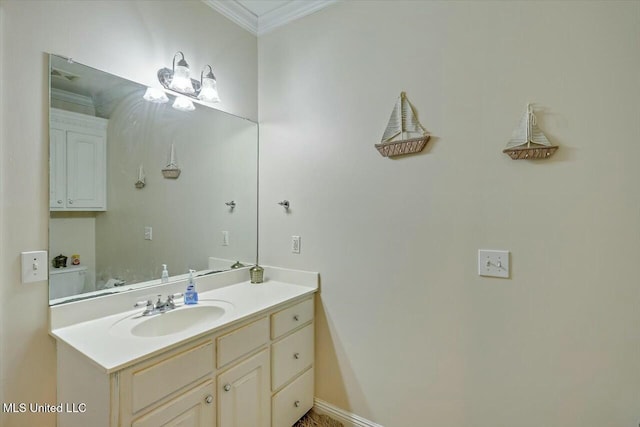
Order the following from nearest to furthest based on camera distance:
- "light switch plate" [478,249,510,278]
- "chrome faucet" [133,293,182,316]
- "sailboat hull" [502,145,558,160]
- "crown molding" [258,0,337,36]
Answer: "sailboat hull" [502,145,558,160] < "light switch plate" [478,249,510,278] < "chrome faucet" [133,293,182,316] < "crown molding" [258,0,337,36]

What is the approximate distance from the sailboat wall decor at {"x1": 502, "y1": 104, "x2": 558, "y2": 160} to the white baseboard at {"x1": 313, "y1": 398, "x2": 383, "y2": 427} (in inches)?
63.7

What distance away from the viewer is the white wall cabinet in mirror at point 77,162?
4.21 feet

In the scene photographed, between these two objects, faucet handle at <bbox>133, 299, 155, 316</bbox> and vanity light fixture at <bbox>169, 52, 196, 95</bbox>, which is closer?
faucet handle at <bbox>133, 299, 155, 316</bbox>

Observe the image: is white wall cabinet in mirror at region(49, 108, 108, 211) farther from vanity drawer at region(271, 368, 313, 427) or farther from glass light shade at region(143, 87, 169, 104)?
vanity drawer at region(271, 368, 313, 427)

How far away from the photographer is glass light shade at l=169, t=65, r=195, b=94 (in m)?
1.64

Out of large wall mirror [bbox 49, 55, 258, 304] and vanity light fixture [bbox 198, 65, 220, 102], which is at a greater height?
vanity light fixture [bbox 198, 65, 220, 102]

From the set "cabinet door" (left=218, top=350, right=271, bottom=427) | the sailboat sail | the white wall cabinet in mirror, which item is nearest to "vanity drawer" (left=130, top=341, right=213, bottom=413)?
"cabinet door" (left=218, top=350, right=271, bottom=427)

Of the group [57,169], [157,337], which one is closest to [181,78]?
[57,169]

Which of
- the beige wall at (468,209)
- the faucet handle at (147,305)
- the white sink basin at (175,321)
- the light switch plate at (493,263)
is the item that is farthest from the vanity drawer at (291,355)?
the light switch plate at (493,263)

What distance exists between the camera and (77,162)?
4.45ft

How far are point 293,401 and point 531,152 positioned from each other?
1776mm

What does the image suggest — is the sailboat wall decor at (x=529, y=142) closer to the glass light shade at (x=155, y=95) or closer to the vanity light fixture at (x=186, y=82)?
the vanity light fixture at (x=186, y=82)

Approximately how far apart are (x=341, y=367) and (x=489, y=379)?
812 millimetres

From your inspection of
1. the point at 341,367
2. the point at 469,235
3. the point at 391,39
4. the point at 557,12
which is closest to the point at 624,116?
the point at 557,12
